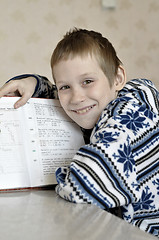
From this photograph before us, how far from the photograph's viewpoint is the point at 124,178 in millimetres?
774

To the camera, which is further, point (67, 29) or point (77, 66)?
point (67, 29)

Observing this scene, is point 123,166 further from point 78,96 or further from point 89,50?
point 89,50

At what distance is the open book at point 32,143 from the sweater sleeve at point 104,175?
0.16 m

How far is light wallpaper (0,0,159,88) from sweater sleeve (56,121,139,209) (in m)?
2.07

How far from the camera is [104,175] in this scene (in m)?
0.76

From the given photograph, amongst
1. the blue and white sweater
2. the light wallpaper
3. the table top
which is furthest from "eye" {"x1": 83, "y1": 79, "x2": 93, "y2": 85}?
the light wallpaper

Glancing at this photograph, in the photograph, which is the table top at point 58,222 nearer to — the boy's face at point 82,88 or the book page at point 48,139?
the book page at point 48,139

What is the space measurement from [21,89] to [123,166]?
0.46 m

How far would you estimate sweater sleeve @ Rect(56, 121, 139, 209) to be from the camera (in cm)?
75

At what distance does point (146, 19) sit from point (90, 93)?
223cm

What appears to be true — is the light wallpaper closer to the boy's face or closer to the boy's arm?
the boy's arm

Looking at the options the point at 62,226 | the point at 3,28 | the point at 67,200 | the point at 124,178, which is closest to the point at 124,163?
the point at 124,178

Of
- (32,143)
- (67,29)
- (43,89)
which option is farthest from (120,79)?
(67,29)

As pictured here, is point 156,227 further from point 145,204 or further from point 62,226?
point 62,226
